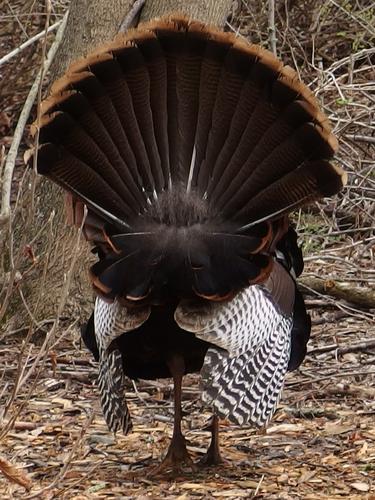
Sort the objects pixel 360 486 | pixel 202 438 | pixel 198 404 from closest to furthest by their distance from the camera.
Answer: pixel 360 486
pixel 202 438
pixel 198 404

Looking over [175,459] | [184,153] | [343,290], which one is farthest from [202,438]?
[343,290]

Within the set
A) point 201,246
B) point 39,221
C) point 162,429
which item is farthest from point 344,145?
point 201,246

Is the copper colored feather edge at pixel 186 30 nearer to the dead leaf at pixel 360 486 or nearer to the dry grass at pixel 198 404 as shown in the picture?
the dry grass at pixel 198 404

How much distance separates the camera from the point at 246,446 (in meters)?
6.13

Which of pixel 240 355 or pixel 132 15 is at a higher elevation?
pixel 132 15

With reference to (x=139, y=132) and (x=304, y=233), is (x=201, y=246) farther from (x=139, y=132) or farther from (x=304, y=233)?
(x=304, y=233)

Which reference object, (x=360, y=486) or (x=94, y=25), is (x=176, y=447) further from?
(x=94, y=25)

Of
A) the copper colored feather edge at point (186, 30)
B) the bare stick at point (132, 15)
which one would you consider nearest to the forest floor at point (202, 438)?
the copper colored feather edge at point (186, 30)

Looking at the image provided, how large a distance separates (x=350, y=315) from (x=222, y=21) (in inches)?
88.3

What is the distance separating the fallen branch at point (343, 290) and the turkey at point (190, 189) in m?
2.48

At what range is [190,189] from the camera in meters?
5.39

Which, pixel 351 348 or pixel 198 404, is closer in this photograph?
pixel 198 404

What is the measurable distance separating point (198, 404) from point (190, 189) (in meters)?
1.84

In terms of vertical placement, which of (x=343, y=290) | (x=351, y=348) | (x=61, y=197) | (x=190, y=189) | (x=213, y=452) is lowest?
(x=213, y=452)
